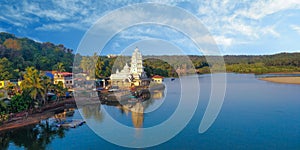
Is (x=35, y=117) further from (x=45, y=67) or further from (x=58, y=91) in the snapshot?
(x=45, y=67)

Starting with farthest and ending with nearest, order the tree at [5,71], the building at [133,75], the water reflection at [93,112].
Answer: the building at [133,75] → the tree at [5,71] → the water reflection at [93,112]

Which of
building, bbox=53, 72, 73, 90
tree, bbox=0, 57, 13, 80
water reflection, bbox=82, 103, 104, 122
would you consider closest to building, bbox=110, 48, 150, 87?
building, bbox=53, 72, 73, 90

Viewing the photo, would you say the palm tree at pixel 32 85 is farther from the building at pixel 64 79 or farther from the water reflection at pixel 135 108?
the building at pixel 64 79

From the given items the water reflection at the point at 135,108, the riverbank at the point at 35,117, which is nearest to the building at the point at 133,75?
the water reflection at the point at 135,108

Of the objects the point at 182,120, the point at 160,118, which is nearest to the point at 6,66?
the point at 160,118

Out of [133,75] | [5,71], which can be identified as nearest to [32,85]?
[5,71]

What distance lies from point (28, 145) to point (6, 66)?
41.6 ft

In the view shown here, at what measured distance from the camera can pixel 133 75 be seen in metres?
22.4

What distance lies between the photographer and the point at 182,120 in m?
10.3

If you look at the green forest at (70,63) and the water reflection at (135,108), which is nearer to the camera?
the water reflection at (135,108)

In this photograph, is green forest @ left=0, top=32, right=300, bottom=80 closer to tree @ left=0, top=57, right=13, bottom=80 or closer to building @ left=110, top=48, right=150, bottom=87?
tree @ left=0, top=57, right=13, bottom=80

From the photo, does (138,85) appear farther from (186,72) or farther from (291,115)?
(186,72)

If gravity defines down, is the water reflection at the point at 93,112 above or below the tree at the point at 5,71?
below

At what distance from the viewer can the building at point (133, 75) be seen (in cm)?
2105
